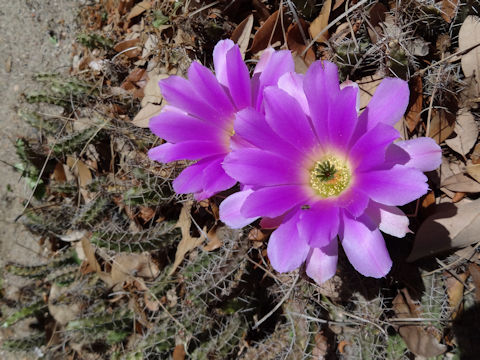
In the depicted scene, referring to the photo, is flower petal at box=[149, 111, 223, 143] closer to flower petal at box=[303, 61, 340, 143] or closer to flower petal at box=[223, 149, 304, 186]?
flower petal at box=[223, 149, 304, 186]

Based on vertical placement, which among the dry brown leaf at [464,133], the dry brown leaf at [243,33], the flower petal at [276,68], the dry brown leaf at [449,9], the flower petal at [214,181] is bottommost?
the dry brown leaf at [464,133]

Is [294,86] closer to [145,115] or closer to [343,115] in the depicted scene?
[343,115]

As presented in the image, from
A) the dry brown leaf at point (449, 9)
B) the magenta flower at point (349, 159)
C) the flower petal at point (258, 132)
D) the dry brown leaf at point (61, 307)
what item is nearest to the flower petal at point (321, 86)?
the magenta flower at point (349, 159)

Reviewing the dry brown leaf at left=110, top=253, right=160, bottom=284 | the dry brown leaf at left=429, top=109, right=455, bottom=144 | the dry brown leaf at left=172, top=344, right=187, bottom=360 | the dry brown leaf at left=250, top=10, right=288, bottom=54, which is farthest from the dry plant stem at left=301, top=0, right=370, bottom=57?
the dry brown leaf at left=172, top=344, right=187, bottom=360

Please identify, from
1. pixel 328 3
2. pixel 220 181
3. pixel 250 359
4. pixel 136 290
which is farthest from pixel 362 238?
pixel 136 290

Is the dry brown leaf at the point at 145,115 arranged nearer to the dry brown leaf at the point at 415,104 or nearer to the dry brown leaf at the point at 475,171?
the dry brown leaf at the point at 415,104

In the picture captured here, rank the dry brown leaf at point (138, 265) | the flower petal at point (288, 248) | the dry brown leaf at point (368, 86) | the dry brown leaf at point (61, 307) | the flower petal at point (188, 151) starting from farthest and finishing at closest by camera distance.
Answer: the dry brown leaf at point (61, 307)
the dry brown leaf at point (138, 265)
the dry brown leaf at point (368, 86)
the flower petal at point (188, 151)
the flower petal at point (288, 248)
